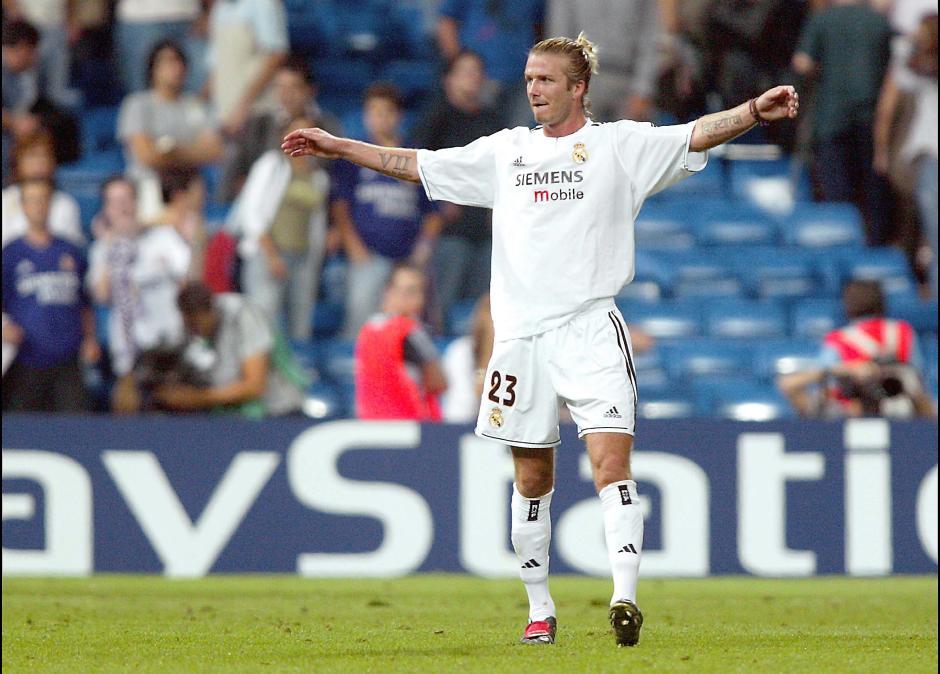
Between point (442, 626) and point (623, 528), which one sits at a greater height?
point (623, 528)

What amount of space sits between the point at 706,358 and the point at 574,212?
24.9ft

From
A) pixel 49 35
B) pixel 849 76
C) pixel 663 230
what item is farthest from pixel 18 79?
pixel 849 76

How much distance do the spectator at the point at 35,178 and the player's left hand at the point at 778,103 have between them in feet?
22.8

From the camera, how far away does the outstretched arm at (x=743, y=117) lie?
5.73m

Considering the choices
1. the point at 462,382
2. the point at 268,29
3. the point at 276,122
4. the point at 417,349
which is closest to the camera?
the point at 417,349

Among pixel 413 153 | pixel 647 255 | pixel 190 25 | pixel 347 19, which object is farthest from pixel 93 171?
pixel 413 153

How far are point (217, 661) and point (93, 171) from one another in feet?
32.7

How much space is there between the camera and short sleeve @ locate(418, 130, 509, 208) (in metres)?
6.35

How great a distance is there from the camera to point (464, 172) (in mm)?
6367

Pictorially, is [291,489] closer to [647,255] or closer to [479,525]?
[479,525]

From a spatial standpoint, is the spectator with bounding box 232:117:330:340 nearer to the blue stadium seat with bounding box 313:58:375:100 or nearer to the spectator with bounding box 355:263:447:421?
the spectator with bounding box 355:263:447:421

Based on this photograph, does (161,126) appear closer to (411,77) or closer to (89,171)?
(89,171)

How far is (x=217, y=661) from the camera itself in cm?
561

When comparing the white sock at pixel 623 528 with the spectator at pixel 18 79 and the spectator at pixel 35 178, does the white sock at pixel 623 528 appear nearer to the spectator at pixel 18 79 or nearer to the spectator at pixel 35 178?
the spectator at pixel 35 178
